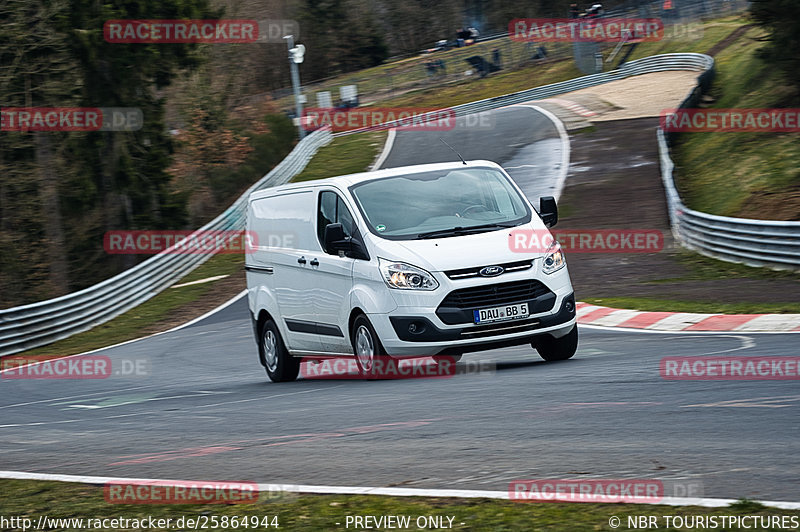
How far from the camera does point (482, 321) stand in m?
10.1

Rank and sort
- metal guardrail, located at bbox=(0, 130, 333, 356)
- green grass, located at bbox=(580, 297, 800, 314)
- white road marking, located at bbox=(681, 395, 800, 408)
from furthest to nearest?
1. metal guardrail, located at bbox=(0, 130, 333, 356)
2. green grass, located at bbox=(580, 297, 800, 314)
3. white road marking, located at bbox=(681, 395, 800, 408)

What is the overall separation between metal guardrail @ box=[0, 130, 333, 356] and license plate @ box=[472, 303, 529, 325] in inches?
634

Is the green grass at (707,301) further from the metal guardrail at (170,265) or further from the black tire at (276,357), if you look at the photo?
the black tire at (276,357)

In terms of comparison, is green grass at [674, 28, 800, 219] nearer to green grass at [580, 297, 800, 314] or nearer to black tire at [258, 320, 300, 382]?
green grass at [580, 297, 800, 314]

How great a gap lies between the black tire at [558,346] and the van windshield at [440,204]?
3.84 feet

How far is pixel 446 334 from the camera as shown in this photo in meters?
10.1

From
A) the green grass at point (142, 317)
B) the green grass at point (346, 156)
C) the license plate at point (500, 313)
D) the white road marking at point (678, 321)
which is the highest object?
the green grass at point (346, 156)

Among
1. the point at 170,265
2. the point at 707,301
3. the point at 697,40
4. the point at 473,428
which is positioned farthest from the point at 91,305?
the point at 697,40

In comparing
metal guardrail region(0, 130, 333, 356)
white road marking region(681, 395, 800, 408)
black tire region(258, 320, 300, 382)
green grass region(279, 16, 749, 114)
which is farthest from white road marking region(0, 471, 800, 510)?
green grass region(279, 16, 749, 114)

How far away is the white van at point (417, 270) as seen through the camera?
33.3ft

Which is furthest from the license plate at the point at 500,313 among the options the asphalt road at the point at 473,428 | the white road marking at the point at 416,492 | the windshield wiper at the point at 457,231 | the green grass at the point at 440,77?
the green grass at the point at 440,77

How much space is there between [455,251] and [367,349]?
4.39ft

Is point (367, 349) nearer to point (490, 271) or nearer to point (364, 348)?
point (364, 348)

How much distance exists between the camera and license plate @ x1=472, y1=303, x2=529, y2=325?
1014 centimetres
